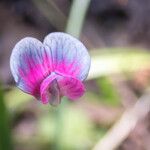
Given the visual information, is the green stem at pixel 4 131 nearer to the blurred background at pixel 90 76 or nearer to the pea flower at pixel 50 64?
the blurred background at pixel 90 76

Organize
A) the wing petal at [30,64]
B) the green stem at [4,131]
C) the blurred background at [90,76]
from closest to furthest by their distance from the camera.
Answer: the wing petal at [30,64], the green stem at [4,131], the blurred background at [90,76]

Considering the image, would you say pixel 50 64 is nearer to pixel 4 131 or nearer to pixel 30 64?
pixel 30 64

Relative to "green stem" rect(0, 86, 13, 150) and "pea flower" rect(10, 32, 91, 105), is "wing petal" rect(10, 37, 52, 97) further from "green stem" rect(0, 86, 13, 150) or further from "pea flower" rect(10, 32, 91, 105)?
"green stem" rect(0, 86, 13, 150)

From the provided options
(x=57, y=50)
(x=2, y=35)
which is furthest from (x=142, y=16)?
(x=57, y=50)

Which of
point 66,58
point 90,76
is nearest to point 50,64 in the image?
point 66,58

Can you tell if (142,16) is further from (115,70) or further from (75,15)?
(75,15)

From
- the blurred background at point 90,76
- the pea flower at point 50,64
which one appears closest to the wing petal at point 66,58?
the pea flower at point 50,64
